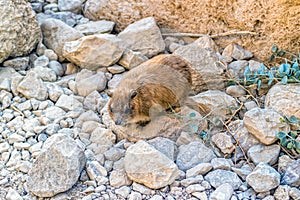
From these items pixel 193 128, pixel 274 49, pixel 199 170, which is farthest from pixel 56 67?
pixel 274 49

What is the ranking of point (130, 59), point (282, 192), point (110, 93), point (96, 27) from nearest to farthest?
point (282, 192), point (110, 93), point (130, 59), point (96, 27)

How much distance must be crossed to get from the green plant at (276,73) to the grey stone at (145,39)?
0.68m

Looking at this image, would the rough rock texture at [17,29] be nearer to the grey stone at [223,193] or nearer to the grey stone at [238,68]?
the grey stone at [238,68]

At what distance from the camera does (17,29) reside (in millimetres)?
3117

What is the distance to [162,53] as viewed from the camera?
3244 millimetres

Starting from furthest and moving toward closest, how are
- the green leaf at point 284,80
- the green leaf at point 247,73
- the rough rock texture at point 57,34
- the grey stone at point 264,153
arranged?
the rough rock texture at point 57,34, the green leaf at point 247,73, the green leaf at point 284,80, the grey stone at point 264,153

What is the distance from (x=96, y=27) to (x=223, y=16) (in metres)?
0.94

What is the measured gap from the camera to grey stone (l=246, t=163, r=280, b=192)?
219 cm

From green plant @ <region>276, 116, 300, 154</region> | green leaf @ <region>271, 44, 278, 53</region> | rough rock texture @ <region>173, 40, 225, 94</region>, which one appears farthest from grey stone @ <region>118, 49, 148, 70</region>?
green plant @ <region>276, 116, 300, 154</region>

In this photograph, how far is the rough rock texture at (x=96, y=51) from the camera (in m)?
3.07

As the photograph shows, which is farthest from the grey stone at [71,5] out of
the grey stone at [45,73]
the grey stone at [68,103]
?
the grey stone at [68,103]

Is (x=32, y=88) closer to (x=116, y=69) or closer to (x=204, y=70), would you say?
(x=116, y=69)

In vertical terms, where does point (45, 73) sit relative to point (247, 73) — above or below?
below

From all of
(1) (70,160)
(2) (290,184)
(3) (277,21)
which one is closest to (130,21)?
(3) (277,21)
